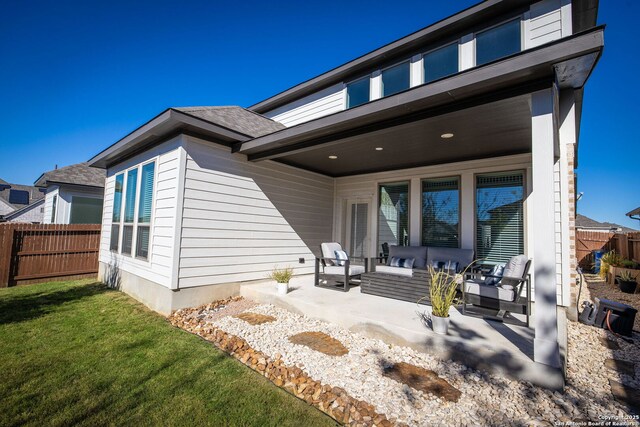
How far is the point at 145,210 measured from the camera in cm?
561

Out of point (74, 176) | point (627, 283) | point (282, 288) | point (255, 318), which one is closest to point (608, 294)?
point (627, 283)

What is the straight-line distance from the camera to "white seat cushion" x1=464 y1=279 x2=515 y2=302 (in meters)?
3.75

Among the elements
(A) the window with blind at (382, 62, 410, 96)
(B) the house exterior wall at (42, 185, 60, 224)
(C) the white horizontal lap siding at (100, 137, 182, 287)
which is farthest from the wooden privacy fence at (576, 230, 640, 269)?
(B) the house exterior wall at (42, 185, 60, 224)

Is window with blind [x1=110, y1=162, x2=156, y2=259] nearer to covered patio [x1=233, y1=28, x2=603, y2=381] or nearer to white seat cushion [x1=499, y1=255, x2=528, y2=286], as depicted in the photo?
covered patio [x1=233, y1=28, x2=603, y2=381]

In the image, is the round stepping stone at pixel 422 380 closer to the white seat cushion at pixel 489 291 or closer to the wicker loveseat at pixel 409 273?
the wicker loveseat at pixel 409 273

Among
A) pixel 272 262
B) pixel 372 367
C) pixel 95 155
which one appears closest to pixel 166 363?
pixel 372 367

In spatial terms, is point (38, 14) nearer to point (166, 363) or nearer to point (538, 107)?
point (166, 363)

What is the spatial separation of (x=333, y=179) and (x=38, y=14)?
8.00 metres

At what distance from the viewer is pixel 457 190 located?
605cm

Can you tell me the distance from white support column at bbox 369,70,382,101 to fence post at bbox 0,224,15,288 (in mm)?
9339

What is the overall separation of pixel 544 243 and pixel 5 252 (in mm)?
10341

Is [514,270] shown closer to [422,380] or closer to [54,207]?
[422,380]

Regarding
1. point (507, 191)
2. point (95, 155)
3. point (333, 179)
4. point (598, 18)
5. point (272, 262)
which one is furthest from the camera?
point (333, 179)

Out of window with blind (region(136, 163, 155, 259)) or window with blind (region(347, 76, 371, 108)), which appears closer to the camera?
window with blind (region(136, 163, 155, 259))
